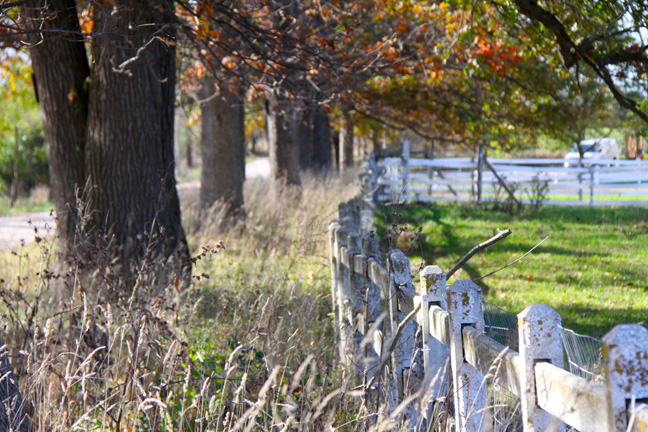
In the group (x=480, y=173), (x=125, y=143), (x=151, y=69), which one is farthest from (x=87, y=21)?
(x=480, y=173)

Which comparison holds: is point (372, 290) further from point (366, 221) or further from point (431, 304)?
point (366, 221)

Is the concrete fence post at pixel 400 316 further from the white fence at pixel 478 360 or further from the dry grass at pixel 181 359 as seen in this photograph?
the dry grass at pixel 181 359

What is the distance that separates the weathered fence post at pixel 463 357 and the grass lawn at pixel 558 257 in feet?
2.54

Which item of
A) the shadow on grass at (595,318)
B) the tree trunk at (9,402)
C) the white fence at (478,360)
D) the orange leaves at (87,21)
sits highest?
the orange leaves at (87,21)

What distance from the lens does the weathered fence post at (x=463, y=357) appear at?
8.70 feet

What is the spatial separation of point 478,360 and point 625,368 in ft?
2.95

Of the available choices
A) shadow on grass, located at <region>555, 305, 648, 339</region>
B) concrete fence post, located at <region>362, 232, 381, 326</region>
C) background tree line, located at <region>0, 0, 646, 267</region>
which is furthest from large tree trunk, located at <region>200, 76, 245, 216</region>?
concrete fence post, located at <region>362, 232, 381, 326</region>

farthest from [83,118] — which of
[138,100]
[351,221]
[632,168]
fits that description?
[632,168]

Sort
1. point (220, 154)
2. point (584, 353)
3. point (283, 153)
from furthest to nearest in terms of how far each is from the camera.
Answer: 1. point (283, 153)
2. point (220, 154)
3. point (584, 353)

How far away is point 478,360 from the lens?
249 centimetres

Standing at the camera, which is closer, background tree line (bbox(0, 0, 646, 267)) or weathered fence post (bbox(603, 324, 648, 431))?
weathered fence post (bbox(603, 324, 648, 431))

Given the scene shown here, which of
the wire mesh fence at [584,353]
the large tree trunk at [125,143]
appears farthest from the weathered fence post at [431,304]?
the large tree trunk at [125,143]

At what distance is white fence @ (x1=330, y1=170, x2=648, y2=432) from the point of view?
164 cm

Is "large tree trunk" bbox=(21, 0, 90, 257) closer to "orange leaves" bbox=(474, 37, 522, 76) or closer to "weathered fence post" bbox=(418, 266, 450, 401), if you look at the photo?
"weathered fence post" bbox=(418, 266, 450, 401)
